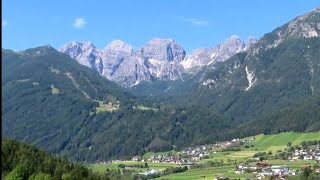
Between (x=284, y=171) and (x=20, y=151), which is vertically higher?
(x=20, y=151)

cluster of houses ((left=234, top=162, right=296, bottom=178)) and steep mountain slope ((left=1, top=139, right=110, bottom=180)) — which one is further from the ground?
steep mountain slope ((left=1, top=139, right=110, bottom=180))

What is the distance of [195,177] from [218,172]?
12087 millimetres

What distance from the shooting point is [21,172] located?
87.1 m

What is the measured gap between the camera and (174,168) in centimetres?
19138

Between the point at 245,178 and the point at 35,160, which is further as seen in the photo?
the point at 245,178

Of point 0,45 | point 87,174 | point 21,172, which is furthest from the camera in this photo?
point 87,174

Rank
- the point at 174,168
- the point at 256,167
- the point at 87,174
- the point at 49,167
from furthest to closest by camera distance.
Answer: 1. the point at 174,168
2. the point at 256,167
3. the point at 87,174
4. the point at 49,167

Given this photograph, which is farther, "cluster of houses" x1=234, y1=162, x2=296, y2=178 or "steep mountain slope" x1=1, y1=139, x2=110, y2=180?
"cluster of houses" x1=234, y1=162, x2=296, y2=178

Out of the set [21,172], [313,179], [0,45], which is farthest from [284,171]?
[0,45]

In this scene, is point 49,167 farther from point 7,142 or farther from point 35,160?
point 7,142

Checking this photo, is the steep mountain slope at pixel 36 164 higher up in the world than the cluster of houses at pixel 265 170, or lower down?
higher up

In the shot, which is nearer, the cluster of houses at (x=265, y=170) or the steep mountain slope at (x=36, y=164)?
the steep mountain slope at (x=36, y=164)

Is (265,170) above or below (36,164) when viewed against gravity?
below

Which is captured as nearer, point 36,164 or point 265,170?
point 36,164
